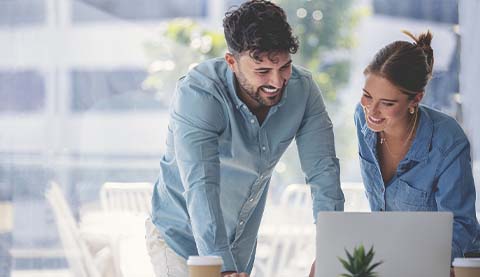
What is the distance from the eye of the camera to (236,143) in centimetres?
257

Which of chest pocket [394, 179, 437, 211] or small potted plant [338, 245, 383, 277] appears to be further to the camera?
chest pocket [394, 179, 437, 211]

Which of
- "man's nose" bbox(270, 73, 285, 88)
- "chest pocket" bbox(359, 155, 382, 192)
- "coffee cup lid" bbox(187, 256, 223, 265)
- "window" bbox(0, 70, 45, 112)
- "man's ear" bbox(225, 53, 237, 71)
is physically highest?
"man's ear" bbox(225, 53, 237, 71)

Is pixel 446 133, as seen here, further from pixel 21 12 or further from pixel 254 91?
pixel 21 12

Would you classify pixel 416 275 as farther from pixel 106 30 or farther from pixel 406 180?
pixel 106 30

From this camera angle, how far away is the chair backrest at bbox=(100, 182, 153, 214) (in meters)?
4.57

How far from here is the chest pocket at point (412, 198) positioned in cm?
263

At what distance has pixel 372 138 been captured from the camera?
8.82 feet

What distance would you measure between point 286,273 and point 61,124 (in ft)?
4.07

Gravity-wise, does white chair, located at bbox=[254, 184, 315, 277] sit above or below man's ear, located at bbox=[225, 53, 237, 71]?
below

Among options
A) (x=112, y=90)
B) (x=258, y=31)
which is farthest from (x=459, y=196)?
(x=112, y=90)

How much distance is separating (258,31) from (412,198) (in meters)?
0.60

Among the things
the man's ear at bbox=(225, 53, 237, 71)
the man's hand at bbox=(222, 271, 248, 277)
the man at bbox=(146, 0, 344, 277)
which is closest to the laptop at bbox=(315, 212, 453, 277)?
the man's hand at bbox=(222, 271, 248, 277)

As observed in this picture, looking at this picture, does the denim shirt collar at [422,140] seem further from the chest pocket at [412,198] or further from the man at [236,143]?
the man at [236,143]

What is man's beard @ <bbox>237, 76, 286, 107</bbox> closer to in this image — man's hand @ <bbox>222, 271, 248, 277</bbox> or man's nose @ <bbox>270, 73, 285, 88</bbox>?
man's nose @ <bbox>270, 73, 285, 88</bbox>
